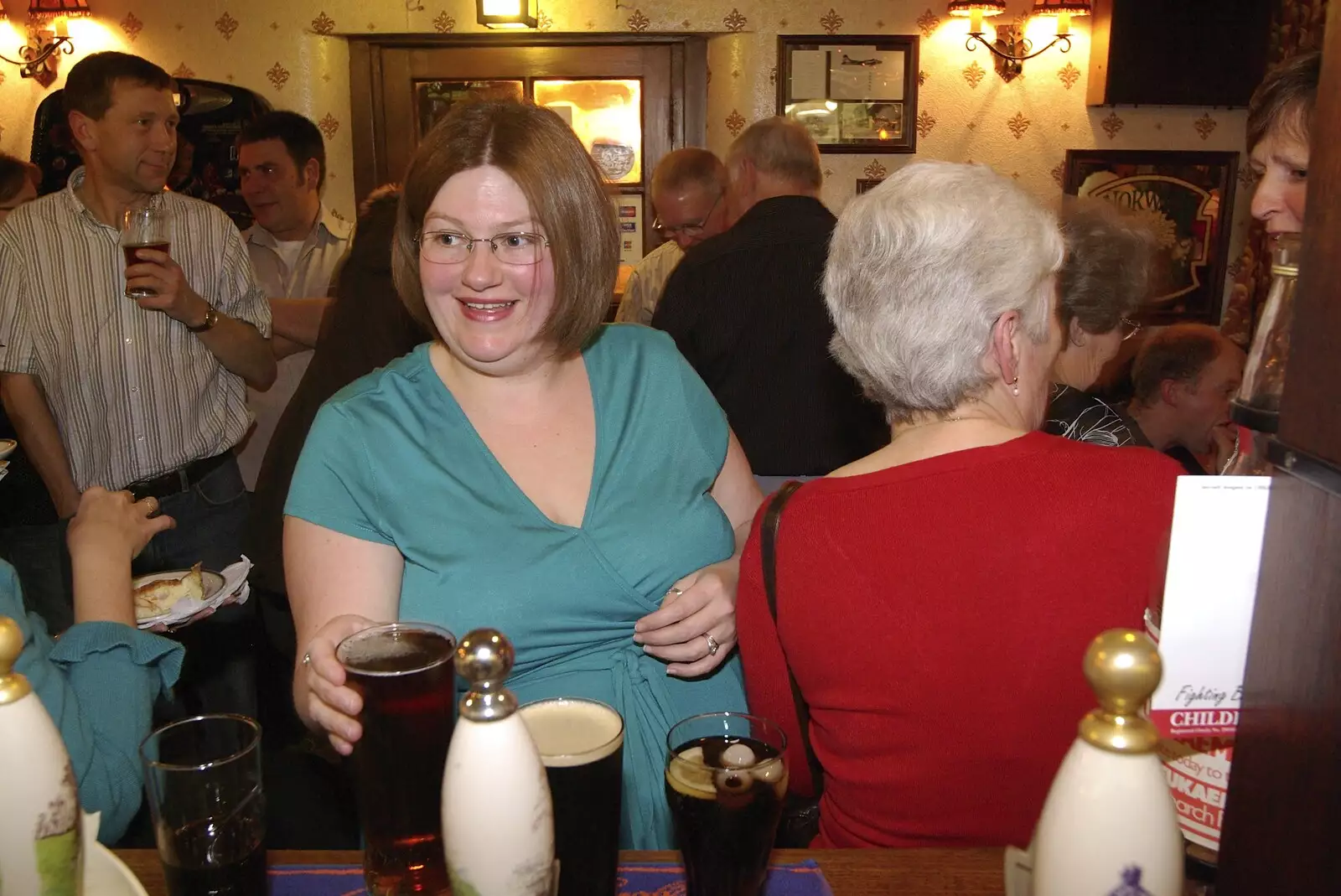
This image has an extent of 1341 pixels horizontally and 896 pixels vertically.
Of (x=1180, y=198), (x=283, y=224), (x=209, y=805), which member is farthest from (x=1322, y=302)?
(x=1180, y=198)

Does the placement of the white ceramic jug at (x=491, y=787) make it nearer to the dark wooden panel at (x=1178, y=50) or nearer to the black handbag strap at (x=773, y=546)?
the black handbag strap at (x=773, y=546)

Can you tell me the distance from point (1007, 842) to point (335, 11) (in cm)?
485

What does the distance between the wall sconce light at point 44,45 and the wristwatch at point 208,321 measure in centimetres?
289

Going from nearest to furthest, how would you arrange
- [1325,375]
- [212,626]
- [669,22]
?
[1325,375] < [212,626] < [669,22]

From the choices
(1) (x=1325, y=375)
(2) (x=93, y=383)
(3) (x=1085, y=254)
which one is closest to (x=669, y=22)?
(2) (x=93, y=383)

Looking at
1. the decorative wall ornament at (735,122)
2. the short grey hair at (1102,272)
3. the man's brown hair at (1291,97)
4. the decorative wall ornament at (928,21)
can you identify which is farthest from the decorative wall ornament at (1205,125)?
the man's brown hair at (1291,97)

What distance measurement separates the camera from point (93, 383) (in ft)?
9.53

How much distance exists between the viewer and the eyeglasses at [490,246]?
150 cm

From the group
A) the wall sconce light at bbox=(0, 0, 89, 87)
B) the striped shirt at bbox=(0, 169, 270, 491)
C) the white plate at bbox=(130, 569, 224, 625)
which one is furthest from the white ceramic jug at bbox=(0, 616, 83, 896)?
the wall sconce light at bbox=(0, 0, 89, 87)

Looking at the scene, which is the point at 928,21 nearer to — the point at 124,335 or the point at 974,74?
the point at 974,74

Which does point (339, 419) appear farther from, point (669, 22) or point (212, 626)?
point (669, 22)

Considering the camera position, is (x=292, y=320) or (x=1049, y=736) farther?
(x=292, y=320)

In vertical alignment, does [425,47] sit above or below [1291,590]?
above

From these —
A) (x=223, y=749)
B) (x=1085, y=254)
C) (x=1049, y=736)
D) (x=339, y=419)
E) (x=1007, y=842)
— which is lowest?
(x=1007, y=842)
